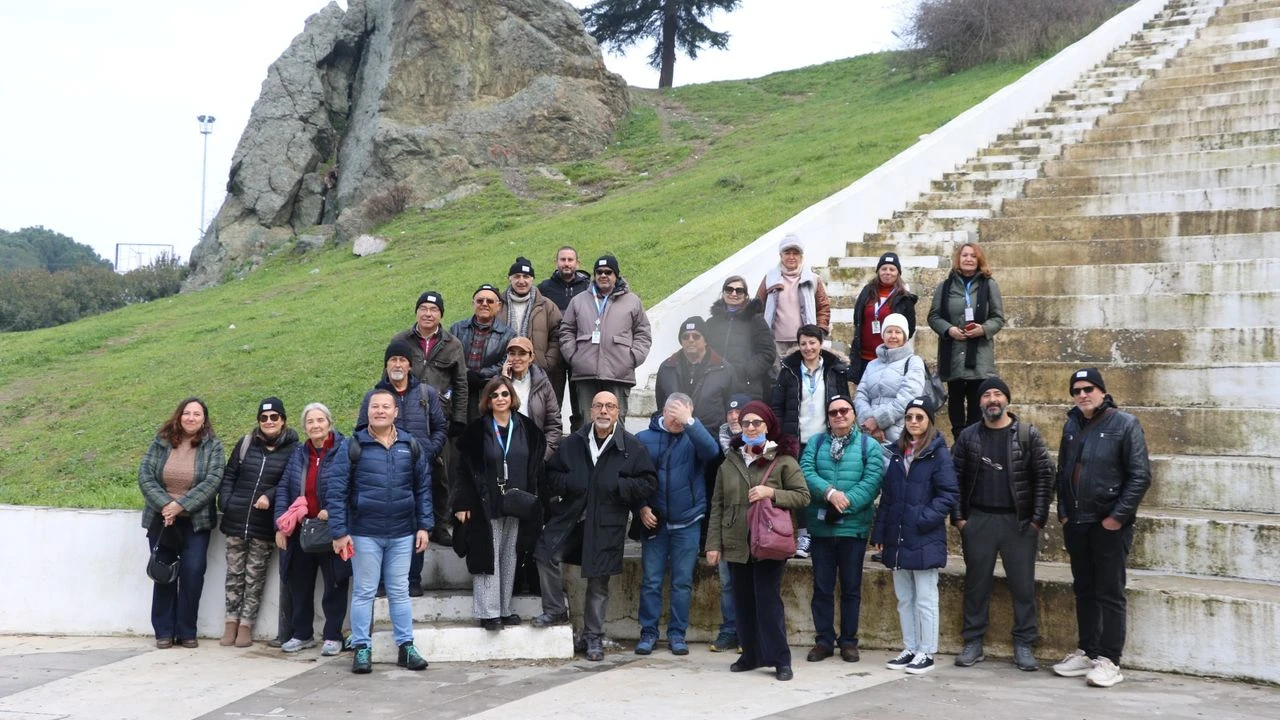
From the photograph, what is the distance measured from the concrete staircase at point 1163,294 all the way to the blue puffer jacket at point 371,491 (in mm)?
3040

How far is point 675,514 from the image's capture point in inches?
286

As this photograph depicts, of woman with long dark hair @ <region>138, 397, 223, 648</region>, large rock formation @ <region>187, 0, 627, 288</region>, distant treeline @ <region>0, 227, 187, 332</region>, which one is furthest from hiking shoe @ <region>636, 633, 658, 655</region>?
distant treeline @ <region>0, 227, 187, 332</region>

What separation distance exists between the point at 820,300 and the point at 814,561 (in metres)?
2.33

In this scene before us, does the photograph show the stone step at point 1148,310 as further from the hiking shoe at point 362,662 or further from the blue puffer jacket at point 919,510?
the hiking shoe at point 362,662

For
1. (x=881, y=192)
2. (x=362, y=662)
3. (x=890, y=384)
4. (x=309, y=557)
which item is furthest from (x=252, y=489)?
(x=881, y=192)

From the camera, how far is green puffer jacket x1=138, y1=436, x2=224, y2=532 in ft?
26.0

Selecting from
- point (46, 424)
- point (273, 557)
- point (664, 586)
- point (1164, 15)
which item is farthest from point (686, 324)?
point (1164, 15)

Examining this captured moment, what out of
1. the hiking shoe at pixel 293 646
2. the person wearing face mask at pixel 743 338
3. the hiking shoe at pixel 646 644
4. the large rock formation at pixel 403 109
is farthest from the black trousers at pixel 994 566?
the large rock formation at pixel 403 109

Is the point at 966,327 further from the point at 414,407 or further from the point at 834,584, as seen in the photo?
the point at 414,407

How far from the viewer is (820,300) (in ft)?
28.2

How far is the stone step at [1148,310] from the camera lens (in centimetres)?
908

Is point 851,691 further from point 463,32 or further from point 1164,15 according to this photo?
point 463,32

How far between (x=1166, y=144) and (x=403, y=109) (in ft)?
62.4

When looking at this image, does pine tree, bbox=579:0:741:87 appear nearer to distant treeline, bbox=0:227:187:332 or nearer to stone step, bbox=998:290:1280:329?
distant treeline, bbox=0:227:187:332
